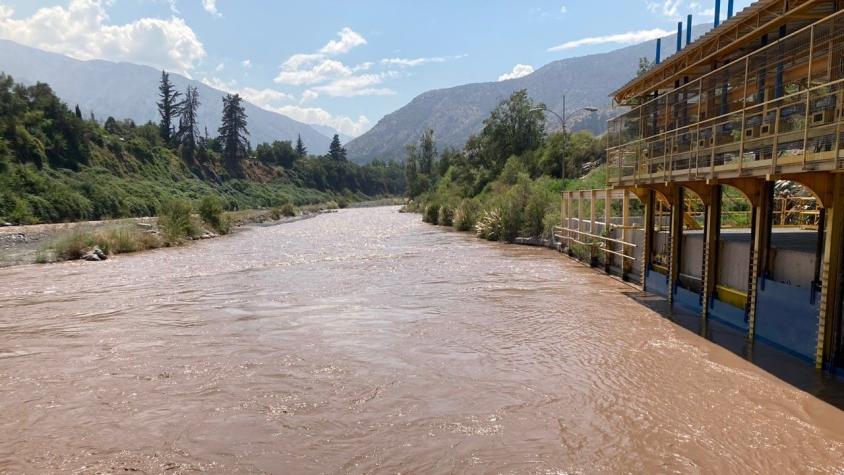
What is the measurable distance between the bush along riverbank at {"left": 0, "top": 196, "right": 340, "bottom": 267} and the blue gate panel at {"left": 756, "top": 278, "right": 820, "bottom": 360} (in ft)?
87.9

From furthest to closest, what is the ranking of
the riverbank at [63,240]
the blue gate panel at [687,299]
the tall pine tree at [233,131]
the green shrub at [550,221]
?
the tall pine tree at [233,131] → the green shrub at [550,221] → the riverbank at [63,240] → the blue gate panel at [687,299]

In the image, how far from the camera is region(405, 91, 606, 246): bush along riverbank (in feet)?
104

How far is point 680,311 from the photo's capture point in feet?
43.5

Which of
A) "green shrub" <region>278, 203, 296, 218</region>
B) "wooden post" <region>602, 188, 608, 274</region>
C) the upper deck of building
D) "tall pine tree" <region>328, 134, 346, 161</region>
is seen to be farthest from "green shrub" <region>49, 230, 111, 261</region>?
"tall pine tree" <region>328, 134, 346, 161</region>

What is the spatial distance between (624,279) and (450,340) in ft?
30.5

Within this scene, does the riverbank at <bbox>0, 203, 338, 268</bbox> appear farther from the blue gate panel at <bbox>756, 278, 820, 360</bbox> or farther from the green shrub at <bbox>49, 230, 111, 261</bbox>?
the blue gate panel at <bbox>756, 278, 820, 360</bbox>

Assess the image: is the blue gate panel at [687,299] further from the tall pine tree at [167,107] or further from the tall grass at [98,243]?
the tall pine tree at [167,107]

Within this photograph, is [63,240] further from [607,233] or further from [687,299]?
[687,299]

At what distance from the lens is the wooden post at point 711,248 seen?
11.8 m

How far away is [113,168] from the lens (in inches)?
2653

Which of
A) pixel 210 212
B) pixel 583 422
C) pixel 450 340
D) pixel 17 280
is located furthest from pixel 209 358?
pixel 210 212

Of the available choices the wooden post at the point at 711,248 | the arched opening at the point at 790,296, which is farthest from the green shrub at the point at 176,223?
the arched opening at the point at 790,296

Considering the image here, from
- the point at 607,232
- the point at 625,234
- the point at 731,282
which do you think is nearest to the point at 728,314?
the point at 731,282

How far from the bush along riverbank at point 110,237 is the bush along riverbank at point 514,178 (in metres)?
19.5
